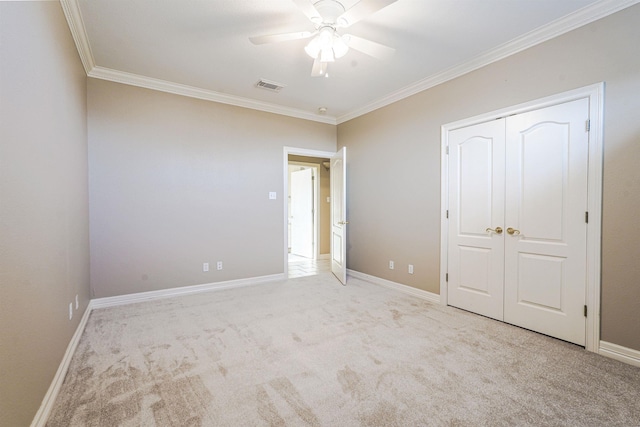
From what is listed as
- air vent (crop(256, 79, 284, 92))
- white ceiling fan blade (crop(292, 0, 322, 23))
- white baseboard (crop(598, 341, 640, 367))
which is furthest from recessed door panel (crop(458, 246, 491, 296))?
air vent (crop(256, 79, 284, 92))

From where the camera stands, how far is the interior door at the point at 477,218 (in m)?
3.02

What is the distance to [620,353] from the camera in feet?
7.37

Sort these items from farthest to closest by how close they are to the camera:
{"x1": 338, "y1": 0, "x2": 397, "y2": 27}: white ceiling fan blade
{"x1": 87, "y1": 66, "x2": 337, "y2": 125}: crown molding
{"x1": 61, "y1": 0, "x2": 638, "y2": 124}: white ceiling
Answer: {"x1": 87, "y1": 66, "x2": 337, "y2": 125}: crown molding → {"x1": 61, "y1": 0, "x2": 638, "y2": 124}: white ceiling → {"x1": 338, "y1": 0, "x2": 397, "y2": 27}: white ceiling fan blade

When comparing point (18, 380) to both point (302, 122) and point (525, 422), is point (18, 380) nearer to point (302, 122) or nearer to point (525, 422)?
point (525, 422)

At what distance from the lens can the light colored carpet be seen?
1673mm

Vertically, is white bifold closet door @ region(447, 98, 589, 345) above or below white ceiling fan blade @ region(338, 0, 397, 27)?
below

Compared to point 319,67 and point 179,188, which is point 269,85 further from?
point 179,188

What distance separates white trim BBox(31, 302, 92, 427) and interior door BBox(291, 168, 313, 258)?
4.71 m

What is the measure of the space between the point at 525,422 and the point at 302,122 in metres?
4.49

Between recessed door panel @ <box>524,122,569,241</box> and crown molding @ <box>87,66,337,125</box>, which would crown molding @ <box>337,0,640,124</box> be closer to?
recessed door panel @ <box>524,122,569,241</box>

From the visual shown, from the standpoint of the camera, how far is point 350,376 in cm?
204

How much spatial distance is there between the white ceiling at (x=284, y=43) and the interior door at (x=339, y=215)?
1130 millimetres

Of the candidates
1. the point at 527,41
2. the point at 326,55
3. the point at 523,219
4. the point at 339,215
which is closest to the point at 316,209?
the point at 339,215

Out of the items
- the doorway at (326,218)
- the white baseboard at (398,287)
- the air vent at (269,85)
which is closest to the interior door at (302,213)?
the doorway at (326,218)
